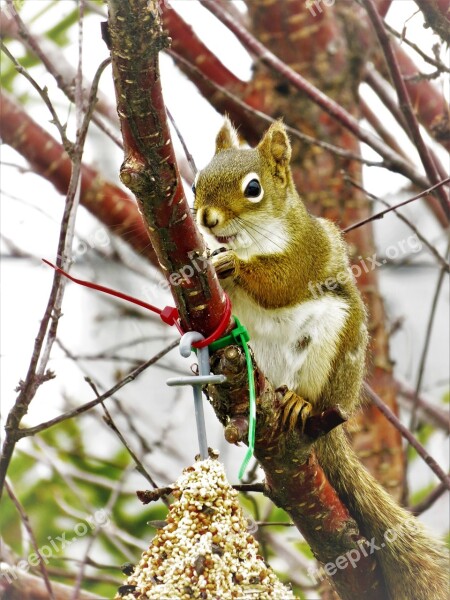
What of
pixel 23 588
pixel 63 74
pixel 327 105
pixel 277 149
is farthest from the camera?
pixel 63 74

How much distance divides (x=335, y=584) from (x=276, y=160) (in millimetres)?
1085

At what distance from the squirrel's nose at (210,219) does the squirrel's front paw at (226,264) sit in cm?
8

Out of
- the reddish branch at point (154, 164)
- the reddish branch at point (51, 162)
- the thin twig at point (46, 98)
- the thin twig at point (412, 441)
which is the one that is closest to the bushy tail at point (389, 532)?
the thin twig at point (412, 441)

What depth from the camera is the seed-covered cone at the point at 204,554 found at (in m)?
1.18

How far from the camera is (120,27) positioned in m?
1.12

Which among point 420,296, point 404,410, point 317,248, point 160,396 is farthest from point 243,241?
point 420,296

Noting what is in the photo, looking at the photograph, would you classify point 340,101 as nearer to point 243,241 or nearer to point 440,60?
point 440,60

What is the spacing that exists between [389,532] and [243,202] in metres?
0.86

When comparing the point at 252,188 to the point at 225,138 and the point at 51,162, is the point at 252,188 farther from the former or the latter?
the point at 51,162

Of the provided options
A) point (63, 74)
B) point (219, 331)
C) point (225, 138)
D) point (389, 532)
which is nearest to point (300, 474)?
point (389, 532)

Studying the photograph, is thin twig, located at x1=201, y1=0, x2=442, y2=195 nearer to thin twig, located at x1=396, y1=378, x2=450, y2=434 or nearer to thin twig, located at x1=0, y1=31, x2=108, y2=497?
thin twig, located at x1=0, y1=31, x2=108, y2=497

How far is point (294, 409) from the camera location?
71.3 inches

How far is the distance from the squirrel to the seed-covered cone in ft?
2.32

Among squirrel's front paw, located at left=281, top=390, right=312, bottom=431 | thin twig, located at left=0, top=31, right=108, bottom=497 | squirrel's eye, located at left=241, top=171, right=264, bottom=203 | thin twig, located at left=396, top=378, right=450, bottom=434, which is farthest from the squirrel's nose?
thin twig, located at left=396, top=378, right=450, bottom=434
